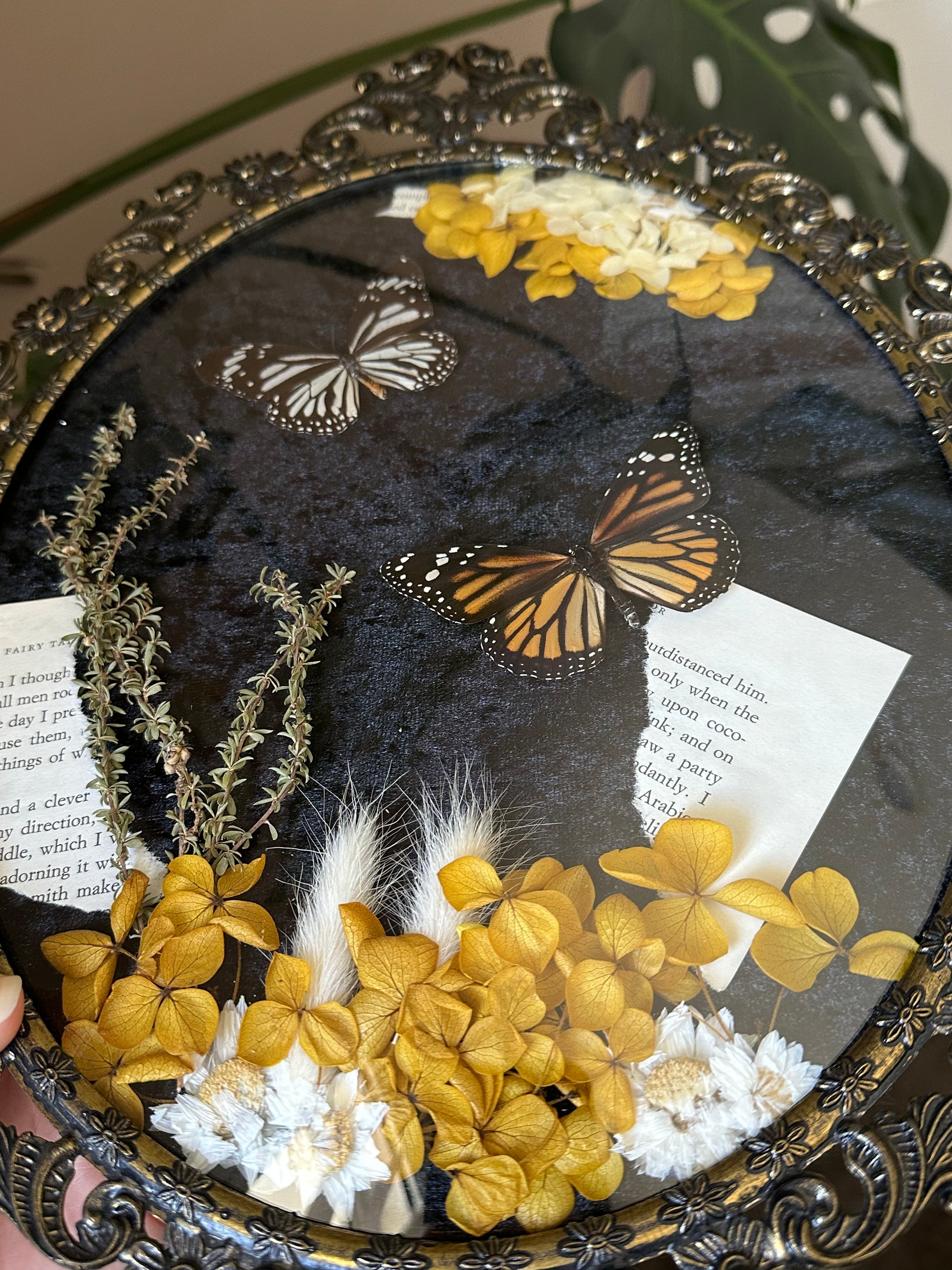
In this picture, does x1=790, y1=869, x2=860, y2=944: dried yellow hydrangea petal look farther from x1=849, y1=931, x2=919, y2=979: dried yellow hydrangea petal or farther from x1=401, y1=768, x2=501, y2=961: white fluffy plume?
x1=401, y1=768, x2=501, y2=961: white fluffy plume

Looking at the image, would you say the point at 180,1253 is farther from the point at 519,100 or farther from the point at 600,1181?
the point at 519,100

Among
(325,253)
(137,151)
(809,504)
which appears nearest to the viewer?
(809,504)

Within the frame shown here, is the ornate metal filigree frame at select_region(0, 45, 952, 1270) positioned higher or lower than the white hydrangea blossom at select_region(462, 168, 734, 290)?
lower

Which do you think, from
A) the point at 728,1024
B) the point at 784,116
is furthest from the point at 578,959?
the point at 784,116

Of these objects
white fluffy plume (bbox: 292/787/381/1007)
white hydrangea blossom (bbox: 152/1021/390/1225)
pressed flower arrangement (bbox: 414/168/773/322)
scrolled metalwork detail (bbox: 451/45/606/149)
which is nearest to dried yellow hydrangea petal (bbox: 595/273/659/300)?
pressed flower arrangement (bbox: 414/168/773/322)

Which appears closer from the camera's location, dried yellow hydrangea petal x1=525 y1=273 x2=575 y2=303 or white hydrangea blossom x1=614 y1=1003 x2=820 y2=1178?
white hydrangea blossom x1=614 y1=1003 x2=820 y2=1178

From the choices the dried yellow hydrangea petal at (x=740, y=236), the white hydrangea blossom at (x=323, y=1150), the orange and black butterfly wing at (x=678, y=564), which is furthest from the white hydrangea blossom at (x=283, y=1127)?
the dried yellow hydrangea petal at (x=740, y=236)

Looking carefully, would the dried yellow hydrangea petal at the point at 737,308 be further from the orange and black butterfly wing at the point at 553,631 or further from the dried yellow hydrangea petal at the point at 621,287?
the orange and black butterfly wing at the point at 553,631

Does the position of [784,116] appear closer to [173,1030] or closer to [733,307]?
[733,307]
